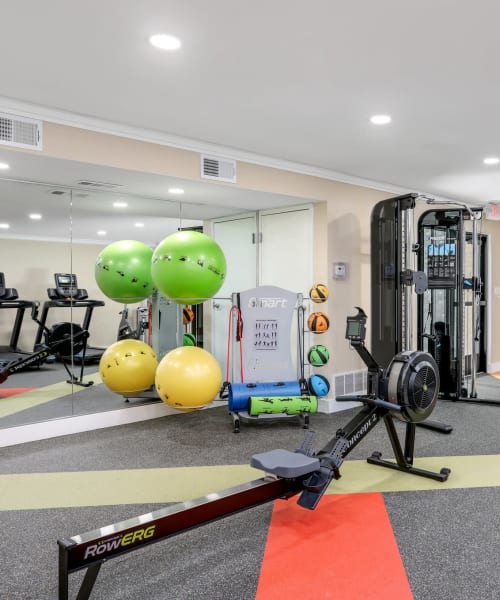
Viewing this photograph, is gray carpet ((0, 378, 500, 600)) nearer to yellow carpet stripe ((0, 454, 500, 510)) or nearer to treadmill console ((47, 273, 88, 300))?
yellow carpet stripe ((0, 454, 500, 510))

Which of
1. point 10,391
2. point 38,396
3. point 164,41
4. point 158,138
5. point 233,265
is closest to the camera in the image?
point 164,41

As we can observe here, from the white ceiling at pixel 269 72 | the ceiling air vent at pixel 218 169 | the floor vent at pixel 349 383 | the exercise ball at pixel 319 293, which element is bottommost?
the floor vent at pixel 349 383

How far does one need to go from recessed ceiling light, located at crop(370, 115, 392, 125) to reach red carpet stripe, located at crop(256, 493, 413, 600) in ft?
8.77

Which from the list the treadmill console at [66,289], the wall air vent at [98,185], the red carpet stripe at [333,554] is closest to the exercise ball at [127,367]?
the treadmill console at [66,289]

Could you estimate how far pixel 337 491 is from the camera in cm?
331

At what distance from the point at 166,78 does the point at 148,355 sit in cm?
252

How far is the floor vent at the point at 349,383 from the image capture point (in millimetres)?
5648

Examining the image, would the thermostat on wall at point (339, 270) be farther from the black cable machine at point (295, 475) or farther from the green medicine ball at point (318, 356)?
the black cable machine at point (295, 475)

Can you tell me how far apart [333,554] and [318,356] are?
105 inches

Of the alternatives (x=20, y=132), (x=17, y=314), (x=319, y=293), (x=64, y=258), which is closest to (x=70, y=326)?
(x=17, y=314)

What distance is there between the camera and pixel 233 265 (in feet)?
20.9

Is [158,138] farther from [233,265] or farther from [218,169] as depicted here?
[233,265]

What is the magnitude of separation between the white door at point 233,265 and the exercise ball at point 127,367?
158cm

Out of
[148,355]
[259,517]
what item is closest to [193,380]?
[148,355]
